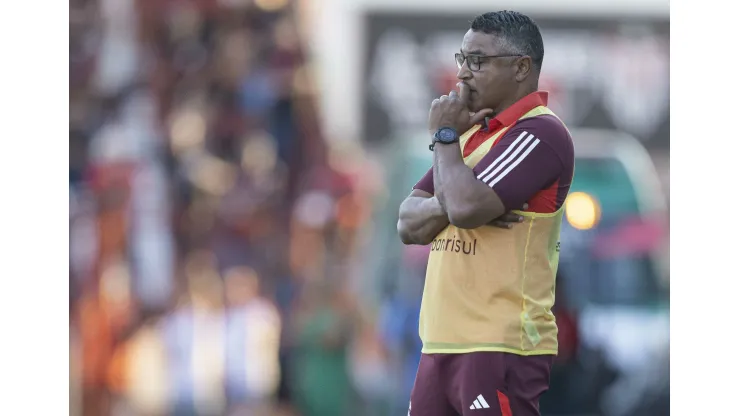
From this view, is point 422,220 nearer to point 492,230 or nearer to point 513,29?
point 492,230

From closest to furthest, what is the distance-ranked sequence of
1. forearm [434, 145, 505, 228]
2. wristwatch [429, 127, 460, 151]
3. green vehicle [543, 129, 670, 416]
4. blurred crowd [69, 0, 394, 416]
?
forearm [434, 145, 505, 228], wristwatch [429, 127, 460, 151], green vehicle [543, 129, 670, 416], blurred crowd [69, 0, 394, 416]

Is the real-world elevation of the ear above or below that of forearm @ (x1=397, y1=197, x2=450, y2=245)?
above

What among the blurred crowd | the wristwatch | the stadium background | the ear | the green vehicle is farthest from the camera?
the blurred crowd

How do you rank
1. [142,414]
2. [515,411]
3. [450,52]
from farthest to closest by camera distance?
[450,52]
[142,414]
[515,411]

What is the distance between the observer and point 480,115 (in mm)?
3967

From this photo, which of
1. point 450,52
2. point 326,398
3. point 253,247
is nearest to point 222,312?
point 253,247

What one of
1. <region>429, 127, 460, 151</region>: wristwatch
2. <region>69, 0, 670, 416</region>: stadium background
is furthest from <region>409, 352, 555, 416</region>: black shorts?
<region>69, 0, 670, 416</region>: stadium background

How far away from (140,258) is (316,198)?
159 centimetres

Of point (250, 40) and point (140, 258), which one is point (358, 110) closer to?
point (250, 40)

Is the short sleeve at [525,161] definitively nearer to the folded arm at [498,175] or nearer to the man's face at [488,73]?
the folded arm at [498,175]

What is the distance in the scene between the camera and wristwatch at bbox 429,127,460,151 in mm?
3846

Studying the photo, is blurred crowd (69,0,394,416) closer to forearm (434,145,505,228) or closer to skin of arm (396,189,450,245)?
skin of arm (396,189,450,245)

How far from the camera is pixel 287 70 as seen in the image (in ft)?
37.2

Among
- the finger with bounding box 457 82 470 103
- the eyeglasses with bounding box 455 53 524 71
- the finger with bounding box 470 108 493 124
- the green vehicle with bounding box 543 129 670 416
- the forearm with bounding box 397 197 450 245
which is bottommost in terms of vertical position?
the green vehicle with bounding box 543 129 670 416
